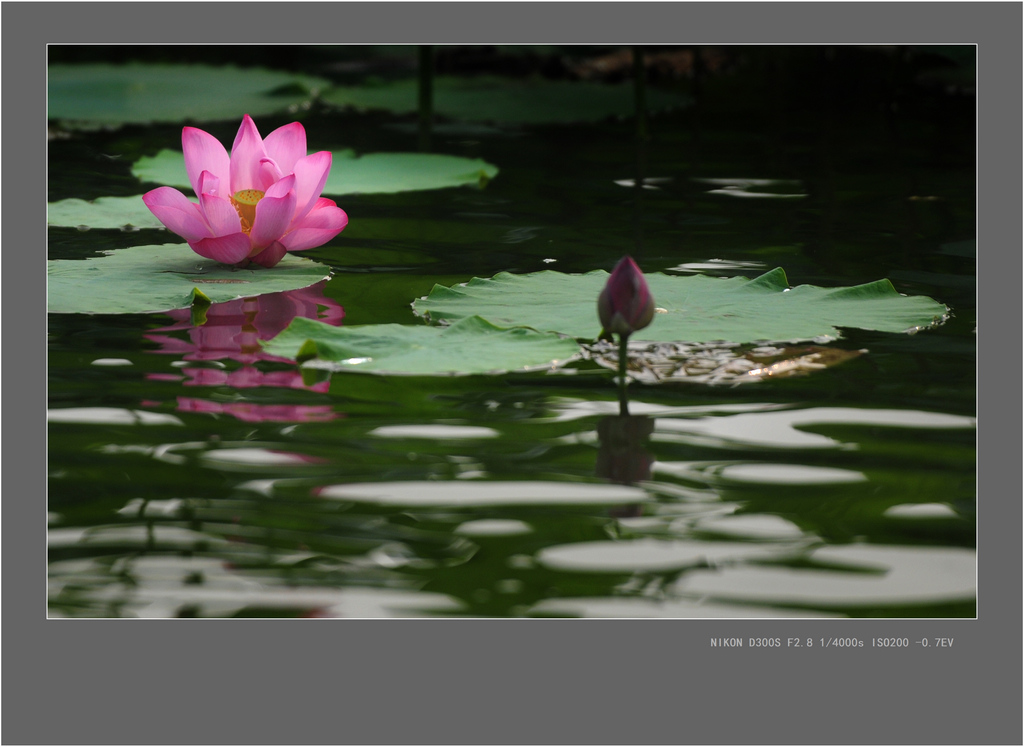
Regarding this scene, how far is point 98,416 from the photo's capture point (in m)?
1.62

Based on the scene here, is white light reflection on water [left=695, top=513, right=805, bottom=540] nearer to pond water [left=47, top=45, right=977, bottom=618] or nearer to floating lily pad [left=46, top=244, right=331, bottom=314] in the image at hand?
pond water [left=47, top=45, right=977, bottom=618]

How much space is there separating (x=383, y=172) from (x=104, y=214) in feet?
3.63

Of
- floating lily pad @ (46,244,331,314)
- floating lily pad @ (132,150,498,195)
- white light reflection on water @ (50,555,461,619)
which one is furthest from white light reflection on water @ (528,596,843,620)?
floating lily pad @ (132,150,498,195)

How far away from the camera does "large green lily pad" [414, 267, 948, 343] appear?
1.93m

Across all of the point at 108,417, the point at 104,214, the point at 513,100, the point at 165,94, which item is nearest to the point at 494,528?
the point at 108,417

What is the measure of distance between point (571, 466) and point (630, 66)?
758 cm

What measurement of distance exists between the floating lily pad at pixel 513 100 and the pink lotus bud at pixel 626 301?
3.96 meters

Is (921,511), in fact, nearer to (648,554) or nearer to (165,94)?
(648,554)

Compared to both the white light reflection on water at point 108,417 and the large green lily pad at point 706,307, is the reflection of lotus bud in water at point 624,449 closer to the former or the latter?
the large green lily pad at point 706,307

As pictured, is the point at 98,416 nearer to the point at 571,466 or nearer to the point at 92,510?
the point at 92,510

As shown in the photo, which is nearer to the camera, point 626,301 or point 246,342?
point 626,301

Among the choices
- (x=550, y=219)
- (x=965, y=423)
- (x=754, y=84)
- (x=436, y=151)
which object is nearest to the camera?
(x=965, y=423)

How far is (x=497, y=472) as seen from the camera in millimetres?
1436

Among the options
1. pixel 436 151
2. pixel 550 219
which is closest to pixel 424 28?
pixel 550 219
